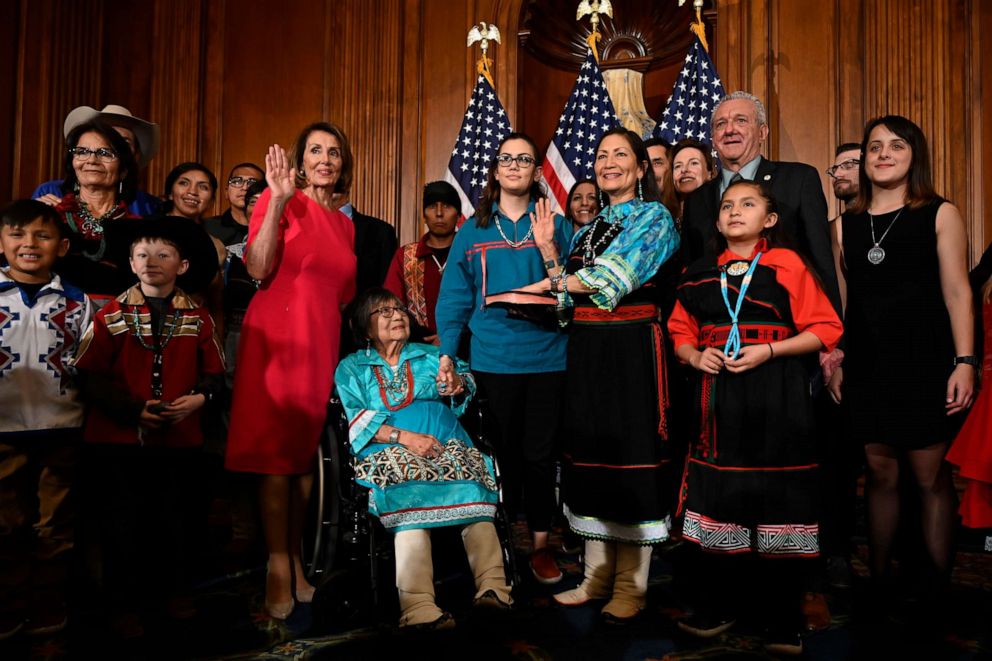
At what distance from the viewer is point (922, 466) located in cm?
275

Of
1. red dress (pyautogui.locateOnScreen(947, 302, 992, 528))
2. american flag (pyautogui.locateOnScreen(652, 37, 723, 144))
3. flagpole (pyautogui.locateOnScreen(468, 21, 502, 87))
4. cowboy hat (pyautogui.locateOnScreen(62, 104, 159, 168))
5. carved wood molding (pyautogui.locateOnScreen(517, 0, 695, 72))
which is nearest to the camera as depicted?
red dress (pyautogui.locateOnScreen(947, 302, 992, 528))

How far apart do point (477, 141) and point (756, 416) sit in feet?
12.3

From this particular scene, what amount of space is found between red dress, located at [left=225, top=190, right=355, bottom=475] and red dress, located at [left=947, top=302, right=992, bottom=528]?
2264mm

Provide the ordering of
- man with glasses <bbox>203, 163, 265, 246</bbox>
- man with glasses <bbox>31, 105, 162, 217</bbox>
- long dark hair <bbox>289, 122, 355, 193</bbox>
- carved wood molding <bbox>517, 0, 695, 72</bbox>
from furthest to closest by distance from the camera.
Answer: carved wood molding <bbox>517, 0, 695, 72</bbox>, man with glasses <bbox>203, 163, 265, 246</bbox>, man with glasses <bbox>31, 105, 162, 217</bbox>, long dark hair <bbox>289, 122, 355, 193</bbox>

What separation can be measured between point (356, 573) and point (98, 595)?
1.06 m

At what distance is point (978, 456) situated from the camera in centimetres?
265

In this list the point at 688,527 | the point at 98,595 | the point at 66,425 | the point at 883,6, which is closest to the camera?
the point at 688,527

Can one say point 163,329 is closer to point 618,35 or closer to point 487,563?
point 487,563

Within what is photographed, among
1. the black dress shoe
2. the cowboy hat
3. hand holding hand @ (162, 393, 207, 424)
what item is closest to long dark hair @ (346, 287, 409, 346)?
hand holding hand @ (162, 393, 207, 424)

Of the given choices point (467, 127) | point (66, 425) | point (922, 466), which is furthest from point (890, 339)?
point (467, 127)

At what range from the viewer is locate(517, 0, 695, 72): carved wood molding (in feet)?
21.1

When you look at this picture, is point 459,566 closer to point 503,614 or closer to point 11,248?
point 503,614

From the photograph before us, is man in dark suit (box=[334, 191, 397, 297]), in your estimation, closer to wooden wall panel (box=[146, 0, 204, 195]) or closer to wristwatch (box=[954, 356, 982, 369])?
wristwatch (box=[954, 356, 982, 369])

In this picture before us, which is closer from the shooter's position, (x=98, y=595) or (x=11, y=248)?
(x=11, y=248)
